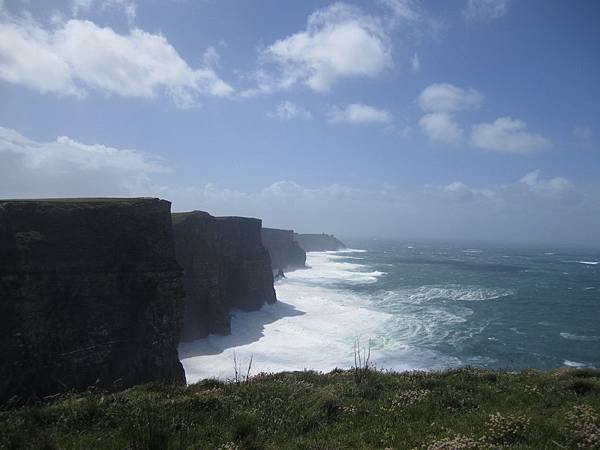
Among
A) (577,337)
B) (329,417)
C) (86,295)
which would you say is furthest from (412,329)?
(329,417)

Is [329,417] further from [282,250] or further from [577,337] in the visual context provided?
[282,250]

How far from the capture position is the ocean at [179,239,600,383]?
3650 centimetres

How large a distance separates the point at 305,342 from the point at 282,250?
2842 inches

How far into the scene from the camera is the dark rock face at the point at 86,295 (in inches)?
1012

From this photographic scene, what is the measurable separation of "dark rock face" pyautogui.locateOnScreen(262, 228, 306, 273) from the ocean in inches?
1039

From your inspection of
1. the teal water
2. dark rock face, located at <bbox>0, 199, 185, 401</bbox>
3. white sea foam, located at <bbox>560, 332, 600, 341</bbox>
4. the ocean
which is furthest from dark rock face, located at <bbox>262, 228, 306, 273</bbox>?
dark rock face, located at <bbox>0, 199, 185, 401</bbox>

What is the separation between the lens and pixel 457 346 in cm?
4069

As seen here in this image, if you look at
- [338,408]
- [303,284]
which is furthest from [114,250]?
[303,284]

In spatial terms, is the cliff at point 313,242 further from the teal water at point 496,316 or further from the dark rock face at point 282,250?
the teal water at point 496,316

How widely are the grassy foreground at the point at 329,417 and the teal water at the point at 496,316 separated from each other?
17.7 meters

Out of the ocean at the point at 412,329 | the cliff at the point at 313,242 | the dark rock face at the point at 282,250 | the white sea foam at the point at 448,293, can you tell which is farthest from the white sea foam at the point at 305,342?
the cliff at the point at 313,242

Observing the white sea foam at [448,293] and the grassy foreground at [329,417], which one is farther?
the white sea foam at [448,293]

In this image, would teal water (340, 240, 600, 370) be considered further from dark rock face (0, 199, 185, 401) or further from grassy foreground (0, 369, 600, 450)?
dark rock face (0, 199, 185, 401)

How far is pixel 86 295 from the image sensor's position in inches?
1156
